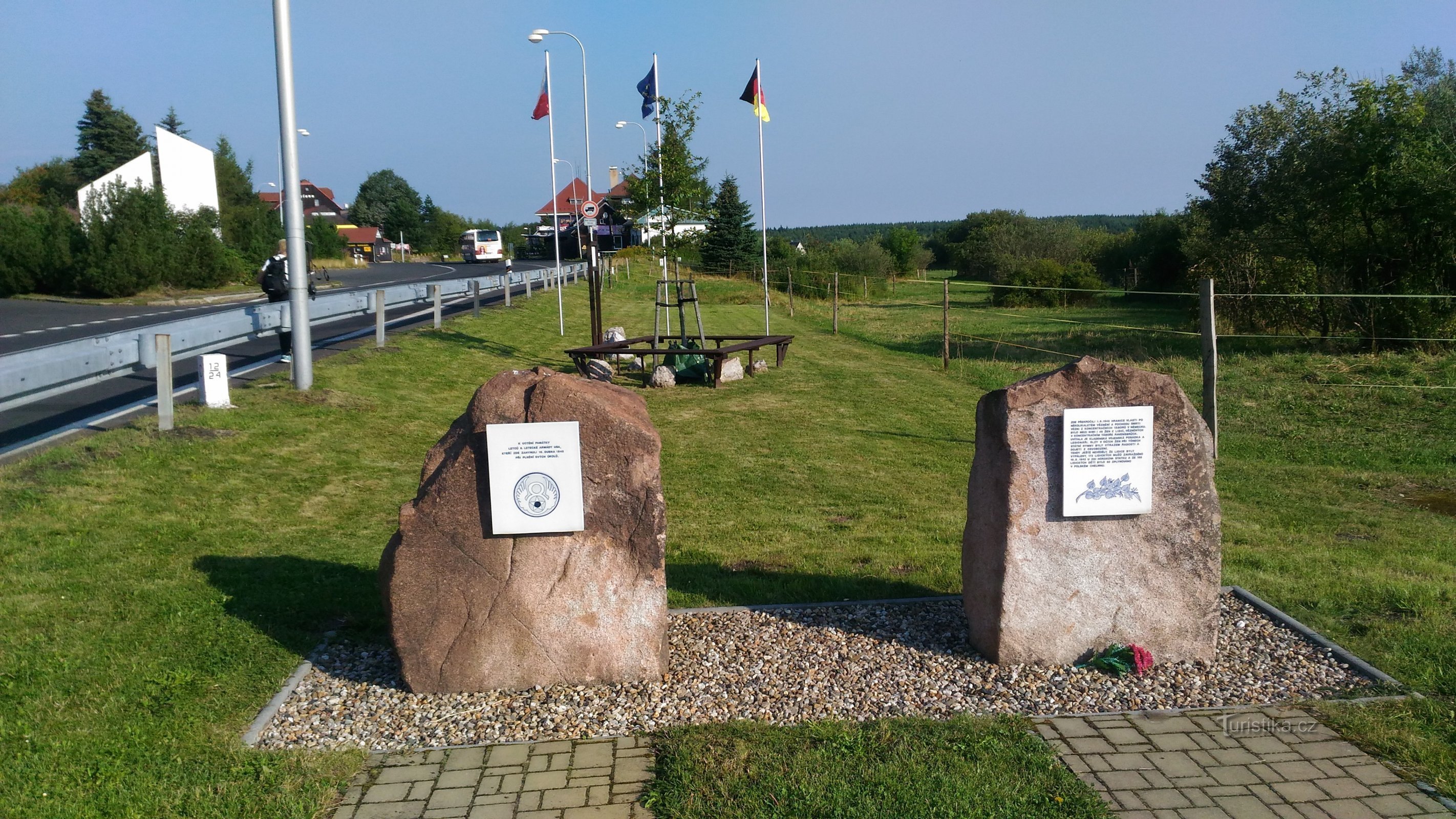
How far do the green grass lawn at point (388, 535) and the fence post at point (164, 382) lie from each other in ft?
0.70

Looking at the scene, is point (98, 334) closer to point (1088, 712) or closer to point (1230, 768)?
point (1088, 712)

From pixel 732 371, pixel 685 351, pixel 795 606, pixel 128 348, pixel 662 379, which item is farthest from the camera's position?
pixel 732 371

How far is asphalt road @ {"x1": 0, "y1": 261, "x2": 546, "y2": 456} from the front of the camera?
1054 cm

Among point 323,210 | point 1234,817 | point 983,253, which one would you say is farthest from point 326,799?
point 323,210

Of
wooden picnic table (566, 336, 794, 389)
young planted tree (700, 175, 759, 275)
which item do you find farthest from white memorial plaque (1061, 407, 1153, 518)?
young planted tree (700, 175, 759, 275)

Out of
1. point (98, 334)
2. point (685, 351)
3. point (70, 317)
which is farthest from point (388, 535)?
point (70, 317)

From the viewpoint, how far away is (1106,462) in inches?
193

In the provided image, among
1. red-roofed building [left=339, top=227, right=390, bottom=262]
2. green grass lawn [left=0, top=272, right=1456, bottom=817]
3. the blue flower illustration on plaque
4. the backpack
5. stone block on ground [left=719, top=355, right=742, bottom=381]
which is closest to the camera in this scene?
green grass lawn [left=0, top=272, right=1456, bottom=817]

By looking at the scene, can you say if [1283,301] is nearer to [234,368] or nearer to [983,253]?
[234,368]

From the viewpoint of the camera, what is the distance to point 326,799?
12.6ft

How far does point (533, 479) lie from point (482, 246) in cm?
6445

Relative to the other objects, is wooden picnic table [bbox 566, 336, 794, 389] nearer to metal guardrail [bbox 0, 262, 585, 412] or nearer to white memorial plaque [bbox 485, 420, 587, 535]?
metal guardrail [bbox 0, 262, 585, 412]

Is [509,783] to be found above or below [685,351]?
below

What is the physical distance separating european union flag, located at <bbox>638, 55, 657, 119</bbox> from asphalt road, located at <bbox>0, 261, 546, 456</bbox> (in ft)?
22.0
